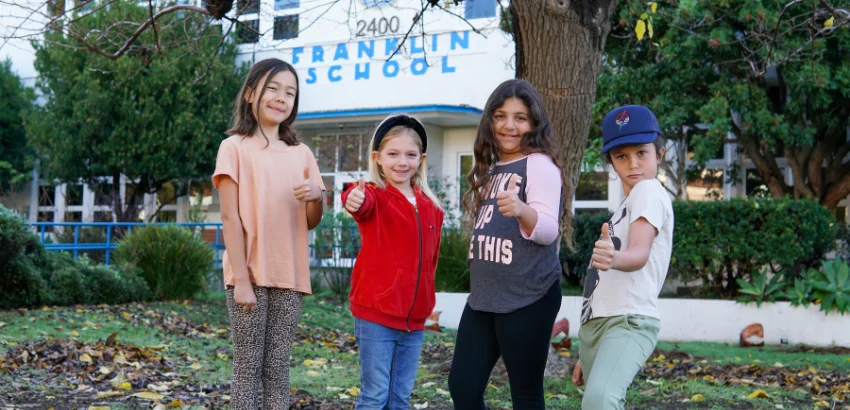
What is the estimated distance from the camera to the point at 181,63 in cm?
1862

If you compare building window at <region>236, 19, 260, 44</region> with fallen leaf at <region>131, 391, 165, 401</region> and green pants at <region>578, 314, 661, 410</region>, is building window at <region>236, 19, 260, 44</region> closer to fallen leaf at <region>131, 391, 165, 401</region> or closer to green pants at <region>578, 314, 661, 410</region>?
fallen leaf at <region>131, 391, 165, 401</region>

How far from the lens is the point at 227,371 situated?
6367 millimetres

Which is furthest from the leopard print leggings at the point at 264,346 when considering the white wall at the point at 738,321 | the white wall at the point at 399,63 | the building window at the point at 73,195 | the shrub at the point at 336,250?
the building window at the point at 73,195

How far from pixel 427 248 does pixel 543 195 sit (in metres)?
0.56

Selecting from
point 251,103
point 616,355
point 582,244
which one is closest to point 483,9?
point 582,244

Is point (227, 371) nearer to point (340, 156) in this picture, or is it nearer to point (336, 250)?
point (336, 250)

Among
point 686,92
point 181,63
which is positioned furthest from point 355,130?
point 686,92

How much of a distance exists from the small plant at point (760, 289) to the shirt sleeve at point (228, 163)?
745 centimetres

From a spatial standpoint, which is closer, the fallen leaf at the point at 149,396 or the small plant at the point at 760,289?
the fallen leaf at the point at 149,396

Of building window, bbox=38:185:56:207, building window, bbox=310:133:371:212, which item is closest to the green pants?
building window, bbox=310:133:371:212

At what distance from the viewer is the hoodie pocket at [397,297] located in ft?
10.8

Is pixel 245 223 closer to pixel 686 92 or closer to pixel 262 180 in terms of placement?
pixel 262 180

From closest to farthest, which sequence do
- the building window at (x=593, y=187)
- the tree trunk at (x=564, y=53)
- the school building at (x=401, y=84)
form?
the tree trunk at (x=564, y=53)
the building window at (x=593, y=187)
the school building at (x=401, y=84)

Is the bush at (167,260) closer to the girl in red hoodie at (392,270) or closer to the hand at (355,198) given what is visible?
the girl in red hoodie at (392,270)
